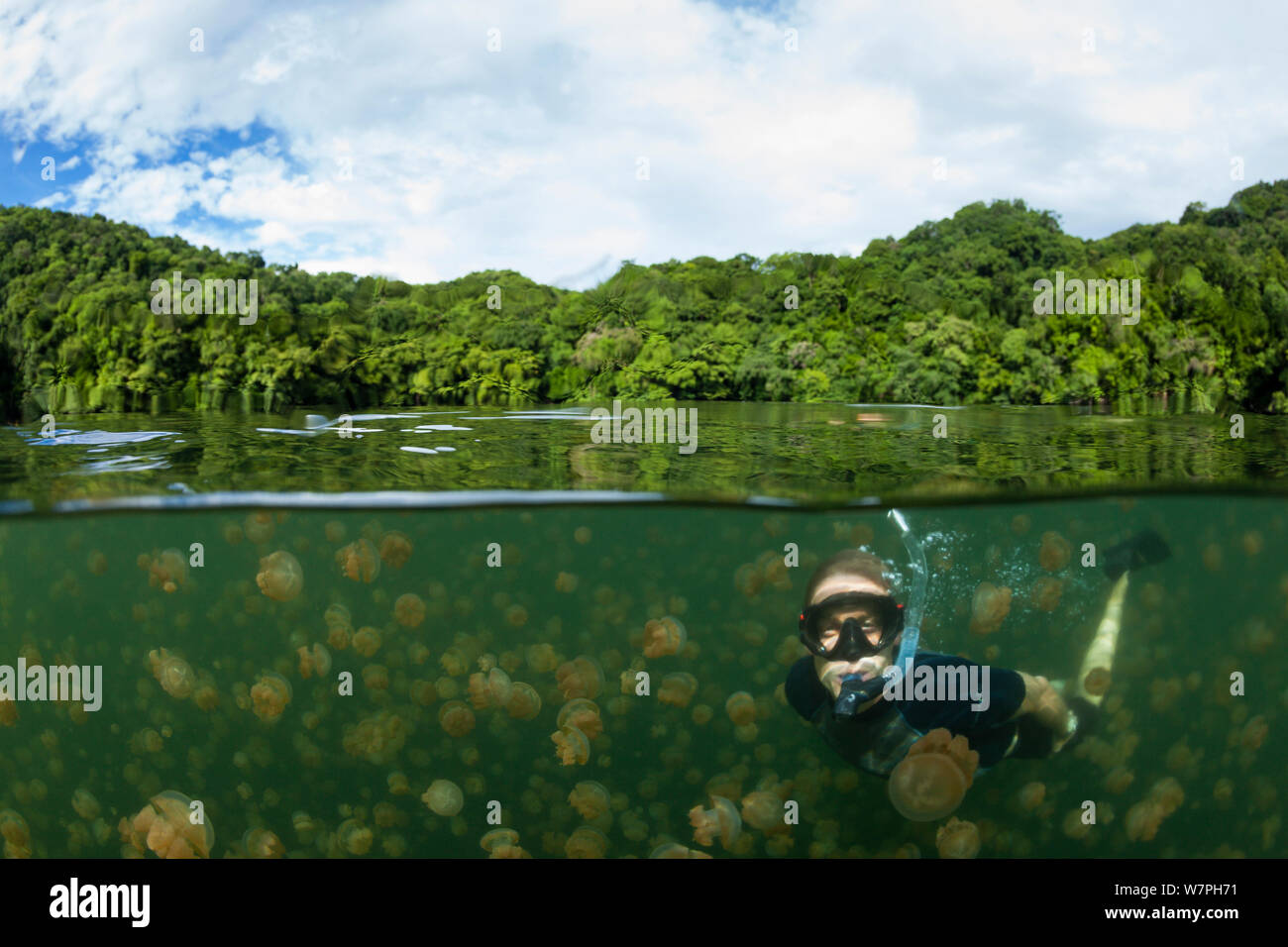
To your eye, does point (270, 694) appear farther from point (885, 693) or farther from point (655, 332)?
point (655, 332)

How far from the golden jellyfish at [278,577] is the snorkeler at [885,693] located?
411cm

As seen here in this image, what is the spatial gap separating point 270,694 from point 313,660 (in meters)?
0.38

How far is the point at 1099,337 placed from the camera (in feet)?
59.7

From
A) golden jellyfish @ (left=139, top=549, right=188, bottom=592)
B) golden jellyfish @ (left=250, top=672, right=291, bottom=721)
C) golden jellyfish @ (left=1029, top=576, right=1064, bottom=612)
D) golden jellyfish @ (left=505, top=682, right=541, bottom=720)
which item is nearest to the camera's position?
golden jellyfish @ (left=250, top=672, right=291, bottom=721)

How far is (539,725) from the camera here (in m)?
6.07

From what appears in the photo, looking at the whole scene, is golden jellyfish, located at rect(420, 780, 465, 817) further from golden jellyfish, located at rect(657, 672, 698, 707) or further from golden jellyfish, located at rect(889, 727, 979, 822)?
golden jellyfish, located at rect(889, 727, 979, 822)

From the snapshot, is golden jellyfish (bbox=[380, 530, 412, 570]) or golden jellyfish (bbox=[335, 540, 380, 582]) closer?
golden jellyfish (bbox=[380, 530, 412, 570])

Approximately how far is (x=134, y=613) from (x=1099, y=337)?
19.6m

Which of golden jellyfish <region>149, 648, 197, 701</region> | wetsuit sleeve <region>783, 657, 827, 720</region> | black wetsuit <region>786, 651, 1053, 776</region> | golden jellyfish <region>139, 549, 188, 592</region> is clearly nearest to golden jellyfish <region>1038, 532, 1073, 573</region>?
black wetsuit <region>786, 651, 1053, 776</region>

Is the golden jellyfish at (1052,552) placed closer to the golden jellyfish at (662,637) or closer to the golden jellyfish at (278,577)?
the golden jellyfish at (662,637)

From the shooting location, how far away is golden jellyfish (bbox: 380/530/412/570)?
6344 millimetres

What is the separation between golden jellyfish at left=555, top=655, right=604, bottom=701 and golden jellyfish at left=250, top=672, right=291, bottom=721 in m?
2.11

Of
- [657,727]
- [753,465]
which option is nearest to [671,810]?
[657,727]

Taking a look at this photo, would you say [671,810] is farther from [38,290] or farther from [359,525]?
[38,290]
